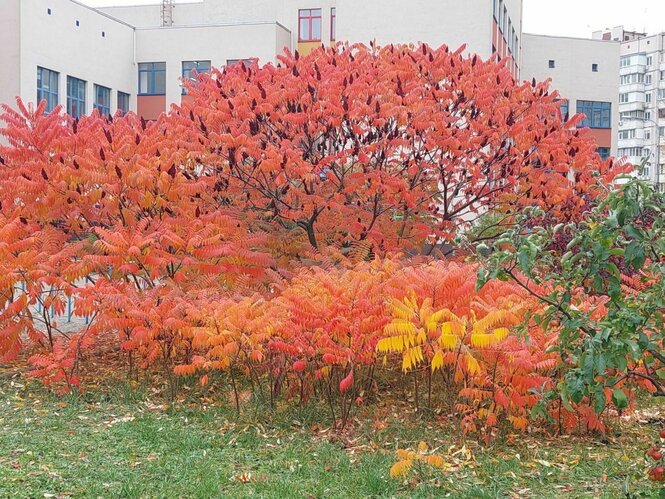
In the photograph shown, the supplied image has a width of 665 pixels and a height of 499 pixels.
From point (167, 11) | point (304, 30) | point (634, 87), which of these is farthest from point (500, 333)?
point (634, 87)

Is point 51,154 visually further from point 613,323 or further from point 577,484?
point 613,323

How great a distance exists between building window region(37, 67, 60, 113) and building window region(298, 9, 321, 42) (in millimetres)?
11668

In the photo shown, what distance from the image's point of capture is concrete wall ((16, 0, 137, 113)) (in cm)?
3450

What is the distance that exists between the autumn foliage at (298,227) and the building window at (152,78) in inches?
1270

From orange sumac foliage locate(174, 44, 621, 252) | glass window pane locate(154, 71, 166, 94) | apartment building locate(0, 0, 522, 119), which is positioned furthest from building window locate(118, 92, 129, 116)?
orange sumac foliage locate(174, 44, 621, 252)

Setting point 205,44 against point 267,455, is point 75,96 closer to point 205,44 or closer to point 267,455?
point 205,44

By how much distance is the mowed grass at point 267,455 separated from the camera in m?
5.43

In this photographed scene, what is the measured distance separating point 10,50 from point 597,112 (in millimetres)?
28504

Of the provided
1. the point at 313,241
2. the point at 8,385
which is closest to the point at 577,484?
the point at 313,241

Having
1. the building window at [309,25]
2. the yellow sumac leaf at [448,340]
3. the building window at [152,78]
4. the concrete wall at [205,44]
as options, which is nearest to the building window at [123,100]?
the building window at [152,78]

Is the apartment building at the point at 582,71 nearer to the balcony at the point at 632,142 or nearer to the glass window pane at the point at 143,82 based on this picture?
the glass window pane at the point at 143,82

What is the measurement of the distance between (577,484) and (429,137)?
4.96 meters

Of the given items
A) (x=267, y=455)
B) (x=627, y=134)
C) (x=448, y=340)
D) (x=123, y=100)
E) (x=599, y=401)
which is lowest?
(x=267, y=455)

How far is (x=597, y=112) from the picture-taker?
4391cm
